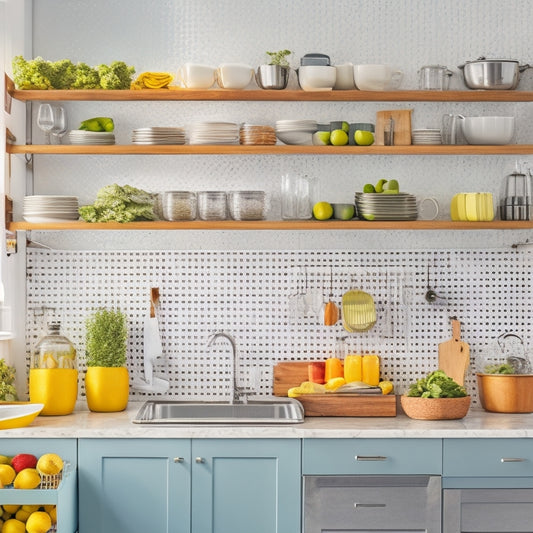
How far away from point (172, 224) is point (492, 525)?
5.82ft

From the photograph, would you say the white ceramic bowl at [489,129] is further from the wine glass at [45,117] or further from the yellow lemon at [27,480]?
the yellow lemon at [27,480]

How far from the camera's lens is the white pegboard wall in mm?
4027

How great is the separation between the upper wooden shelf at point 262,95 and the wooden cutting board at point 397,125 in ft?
0.38

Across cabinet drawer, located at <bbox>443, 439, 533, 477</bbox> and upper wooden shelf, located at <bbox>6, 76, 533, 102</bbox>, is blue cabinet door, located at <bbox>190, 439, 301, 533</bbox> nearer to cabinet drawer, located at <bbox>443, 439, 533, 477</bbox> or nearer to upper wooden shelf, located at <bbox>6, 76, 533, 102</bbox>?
cabinet drawer, located at <bbox>443, 439, 533, 477</bbox>

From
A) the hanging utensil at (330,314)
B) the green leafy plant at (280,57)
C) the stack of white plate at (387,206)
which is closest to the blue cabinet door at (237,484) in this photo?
the hanging utensil at (330,314)

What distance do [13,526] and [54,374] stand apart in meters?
0.78

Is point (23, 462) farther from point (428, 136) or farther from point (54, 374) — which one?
point (428, 136)

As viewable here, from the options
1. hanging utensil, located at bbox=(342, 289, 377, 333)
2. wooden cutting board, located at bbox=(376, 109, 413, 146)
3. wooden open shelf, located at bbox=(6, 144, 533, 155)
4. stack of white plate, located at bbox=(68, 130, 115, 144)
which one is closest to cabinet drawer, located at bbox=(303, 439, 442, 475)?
hanging utensil, located at bbox=(342, 289, 377, 333)

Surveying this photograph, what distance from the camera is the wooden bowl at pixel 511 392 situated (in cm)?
377

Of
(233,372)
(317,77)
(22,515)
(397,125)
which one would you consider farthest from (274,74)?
(22,515)

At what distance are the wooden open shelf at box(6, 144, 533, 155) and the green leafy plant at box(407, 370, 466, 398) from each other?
38.3 inches

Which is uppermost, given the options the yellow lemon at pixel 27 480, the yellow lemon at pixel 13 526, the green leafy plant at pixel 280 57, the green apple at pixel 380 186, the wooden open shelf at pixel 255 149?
the green leafy plant at pixel 280 57

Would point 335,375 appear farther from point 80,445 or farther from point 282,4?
point 282,4

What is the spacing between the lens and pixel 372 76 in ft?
12.5
